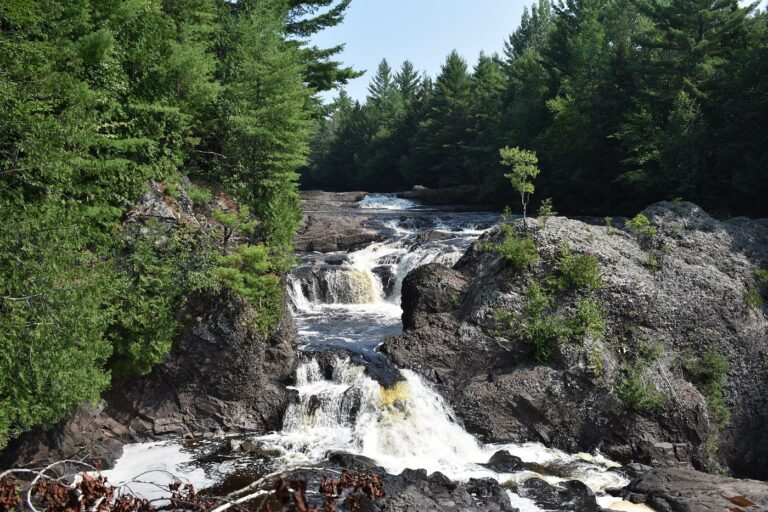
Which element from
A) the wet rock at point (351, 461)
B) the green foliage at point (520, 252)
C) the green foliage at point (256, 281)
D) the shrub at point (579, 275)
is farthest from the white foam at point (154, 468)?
the shrub at point (579, 275)

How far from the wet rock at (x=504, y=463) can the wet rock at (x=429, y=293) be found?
4626 millimetres

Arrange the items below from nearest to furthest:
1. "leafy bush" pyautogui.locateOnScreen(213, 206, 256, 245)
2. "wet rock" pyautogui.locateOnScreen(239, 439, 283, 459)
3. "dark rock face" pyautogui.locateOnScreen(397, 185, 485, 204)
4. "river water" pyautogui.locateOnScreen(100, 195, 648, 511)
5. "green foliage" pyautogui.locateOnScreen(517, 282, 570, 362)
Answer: "river water" pyautogui.locateOnScreen(100, 195, 648, 511) < "wet rock" pyautogui.locateOnScreen(239, 439, 283, 459) < "leafy bush" pyautogui.locateOnScreen(213, 206, 256, 245) < "green foliage" pyautogui.locateOnScreen(517, 282, 570, 362) < "dark rock face" pyautogui.locateOnScreen(397, 185, 485, 204)

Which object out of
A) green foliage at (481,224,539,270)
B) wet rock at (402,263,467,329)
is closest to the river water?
wet rock at (402,263,467,329)

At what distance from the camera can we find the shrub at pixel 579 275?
14711 millimetres

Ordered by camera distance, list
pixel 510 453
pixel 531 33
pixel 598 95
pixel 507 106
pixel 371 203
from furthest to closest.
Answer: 1. pixel 531 33
2. pixel 507 106
3. pixel 371 203
4. pixel 598 95
5. pixel 510 453

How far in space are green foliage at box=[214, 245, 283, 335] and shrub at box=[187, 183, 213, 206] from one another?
6.28ft

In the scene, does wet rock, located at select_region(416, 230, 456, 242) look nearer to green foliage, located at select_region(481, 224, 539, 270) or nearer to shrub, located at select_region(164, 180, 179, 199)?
green foliage, located at select_region(481, 224, 539, 270)

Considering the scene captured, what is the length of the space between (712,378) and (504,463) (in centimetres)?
674

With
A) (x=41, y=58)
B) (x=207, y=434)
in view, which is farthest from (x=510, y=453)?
(x=41, y=58)

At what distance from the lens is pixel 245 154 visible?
51.7 ft

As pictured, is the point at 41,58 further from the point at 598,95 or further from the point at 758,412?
the point at 598,95

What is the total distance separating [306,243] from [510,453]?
15533 mm

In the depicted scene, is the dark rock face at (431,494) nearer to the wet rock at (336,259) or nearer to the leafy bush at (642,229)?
the leafy bush at (642,229)

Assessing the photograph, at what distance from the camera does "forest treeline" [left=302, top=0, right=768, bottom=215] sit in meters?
23.8
